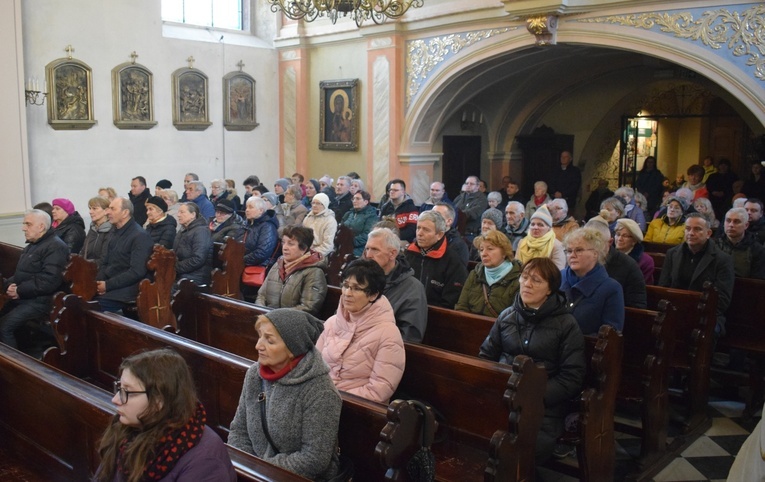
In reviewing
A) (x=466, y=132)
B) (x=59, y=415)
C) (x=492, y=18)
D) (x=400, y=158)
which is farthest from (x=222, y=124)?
(x=59, y=415)

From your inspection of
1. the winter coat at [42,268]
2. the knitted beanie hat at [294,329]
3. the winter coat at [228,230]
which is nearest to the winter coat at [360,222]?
the winter coat at [228,230]

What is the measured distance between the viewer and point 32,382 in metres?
3.04

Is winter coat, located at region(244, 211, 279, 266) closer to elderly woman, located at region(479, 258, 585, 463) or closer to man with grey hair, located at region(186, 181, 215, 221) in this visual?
man with grey hair, located at region(186, 181, 215, 221)

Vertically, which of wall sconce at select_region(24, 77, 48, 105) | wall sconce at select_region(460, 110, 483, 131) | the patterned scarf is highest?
wall sconce at select_region(24, 77, 48, 105)

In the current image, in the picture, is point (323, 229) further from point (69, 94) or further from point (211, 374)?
point (69, 94)

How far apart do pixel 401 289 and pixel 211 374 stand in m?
1.15

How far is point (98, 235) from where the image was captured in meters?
6.24

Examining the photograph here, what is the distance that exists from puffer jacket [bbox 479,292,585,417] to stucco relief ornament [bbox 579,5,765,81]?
5.12 meters

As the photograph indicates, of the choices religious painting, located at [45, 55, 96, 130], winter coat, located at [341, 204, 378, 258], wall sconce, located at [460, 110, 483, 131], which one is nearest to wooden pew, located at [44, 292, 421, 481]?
winter coat, located at [341, 204, 378, 258]

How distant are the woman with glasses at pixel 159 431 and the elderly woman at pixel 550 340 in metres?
1.78

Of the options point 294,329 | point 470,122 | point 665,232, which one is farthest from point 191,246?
point 470,122

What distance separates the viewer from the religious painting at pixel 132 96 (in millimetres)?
10297

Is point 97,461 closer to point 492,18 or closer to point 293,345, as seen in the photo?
point 293,345

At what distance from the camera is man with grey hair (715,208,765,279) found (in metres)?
5.50
